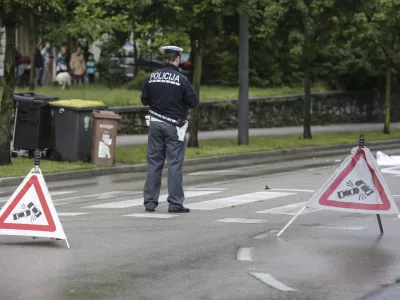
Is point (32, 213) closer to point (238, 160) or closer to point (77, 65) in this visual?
point (238, 160)

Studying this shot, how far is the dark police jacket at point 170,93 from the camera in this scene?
13094 millimetres

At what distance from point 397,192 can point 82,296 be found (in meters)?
9.01

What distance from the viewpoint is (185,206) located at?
46.0 feet

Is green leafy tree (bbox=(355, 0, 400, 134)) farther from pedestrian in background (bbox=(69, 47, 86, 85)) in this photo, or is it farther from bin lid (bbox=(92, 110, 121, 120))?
pedestrian in background (bbox=(69, 47, 86, 85))

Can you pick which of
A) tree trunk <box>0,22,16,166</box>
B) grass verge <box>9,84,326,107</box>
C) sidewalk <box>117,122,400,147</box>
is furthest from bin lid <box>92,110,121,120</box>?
grass verge <box>9,84,326,107</box>

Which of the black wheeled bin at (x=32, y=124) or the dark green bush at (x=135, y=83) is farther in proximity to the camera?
the dark green bush at (x=135, y=83)

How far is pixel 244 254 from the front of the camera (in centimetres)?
1000

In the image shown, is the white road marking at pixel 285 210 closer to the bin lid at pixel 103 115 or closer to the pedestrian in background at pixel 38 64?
the bin lid at pixel 103 115

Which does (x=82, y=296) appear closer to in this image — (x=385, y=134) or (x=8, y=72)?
(x=8, y=72)

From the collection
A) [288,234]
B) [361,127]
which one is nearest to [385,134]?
[361,127]

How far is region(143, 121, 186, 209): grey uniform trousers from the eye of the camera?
13062mm

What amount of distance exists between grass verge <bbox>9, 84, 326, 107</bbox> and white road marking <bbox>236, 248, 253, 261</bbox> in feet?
70.9

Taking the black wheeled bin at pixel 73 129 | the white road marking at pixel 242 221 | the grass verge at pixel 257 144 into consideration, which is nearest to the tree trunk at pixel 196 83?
the grass verge at pixel 257 144

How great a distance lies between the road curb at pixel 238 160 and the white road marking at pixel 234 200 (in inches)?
184
